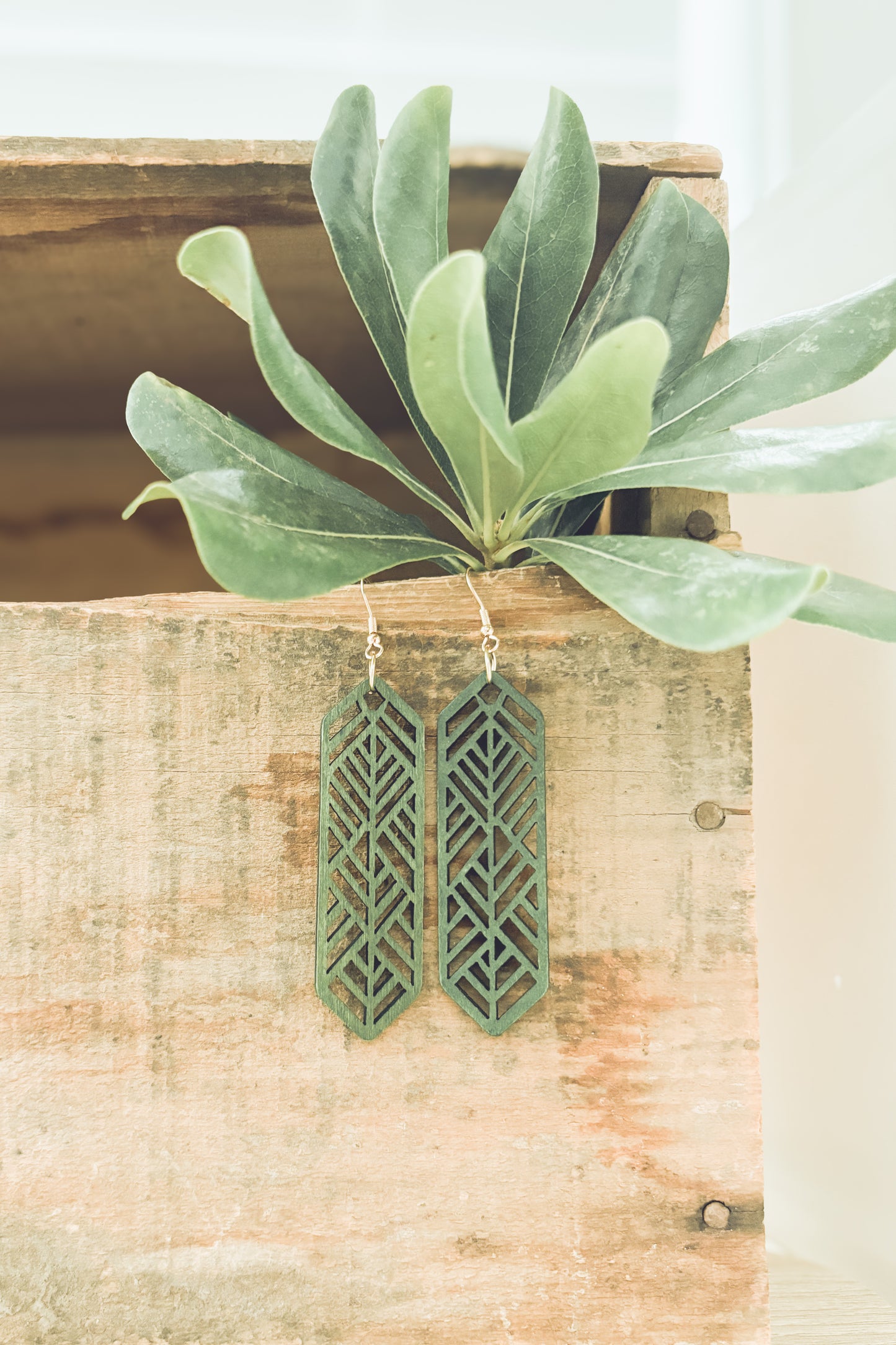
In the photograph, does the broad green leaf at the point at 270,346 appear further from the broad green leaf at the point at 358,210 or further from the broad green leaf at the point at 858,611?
the broad green leaf at the point at 858,611

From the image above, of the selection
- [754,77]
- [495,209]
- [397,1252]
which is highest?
[754,77]

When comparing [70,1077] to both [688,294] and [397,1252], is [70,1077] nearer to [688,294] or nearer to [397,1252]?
[397,1252]

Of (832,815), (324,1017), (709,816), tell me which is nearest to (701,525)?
(709,816)

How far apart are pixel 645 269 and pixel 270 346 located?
0.29 metres

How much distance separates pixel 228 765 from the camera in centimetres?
62

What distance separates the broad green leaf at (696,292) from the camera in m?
0.61

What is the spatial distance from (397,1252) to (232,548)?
488 mm

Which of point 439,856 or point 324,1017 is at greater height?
point 439,856

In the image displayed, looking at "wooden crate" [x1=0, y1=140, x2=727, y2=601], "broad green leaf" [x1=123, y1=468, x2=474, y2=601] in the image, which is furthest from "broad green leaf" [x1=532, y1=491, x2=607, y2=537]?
"broad green leaf" [x1=123, y1=468, x2=474, y2=601]

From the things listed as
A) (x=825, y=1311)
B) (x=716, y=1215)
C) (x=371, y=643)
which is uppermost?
(x=371, y=643)

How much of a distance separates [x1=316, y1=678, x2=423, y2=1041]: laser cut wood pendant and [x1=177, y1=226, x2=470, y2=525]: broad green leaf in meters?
0.17

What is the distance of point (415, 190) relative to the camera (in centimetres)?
53

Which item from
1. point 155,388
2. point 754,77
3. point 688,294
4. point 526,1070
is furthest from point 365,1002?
point 754,77

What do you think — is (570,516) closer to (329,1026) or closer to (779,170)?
(329,1026)
